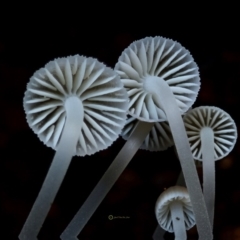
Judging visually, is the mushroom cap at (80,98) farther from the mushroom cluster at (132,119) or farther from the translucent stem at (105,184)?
the translucent stem at (105,184)

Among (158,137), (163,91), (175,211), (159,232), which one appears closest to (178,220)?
(175,211)

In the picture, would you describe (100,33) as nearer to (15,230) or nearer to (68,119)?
(68,119)

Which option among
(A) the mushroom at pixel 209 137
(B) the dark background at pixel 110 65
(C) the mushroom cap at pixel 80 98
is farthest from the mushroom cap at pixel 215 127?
(C) the mushroom cap at pixel 80 98

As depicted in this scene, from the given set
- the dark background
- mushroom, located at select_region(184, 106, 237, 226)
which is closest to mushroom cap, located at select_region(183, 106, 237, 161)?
mushroom, located at select_region(184, 106, 237, 226)

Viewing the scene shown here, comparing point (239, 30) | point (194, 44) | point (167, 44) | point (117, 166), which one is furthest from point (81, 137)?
point (239, 30)

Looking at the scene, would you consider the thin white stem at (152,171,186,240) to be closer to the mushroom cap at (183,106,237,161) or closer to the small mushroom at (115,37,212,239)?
the mushroom cap at (183,106,237,161)
